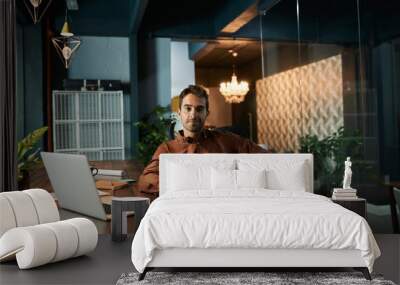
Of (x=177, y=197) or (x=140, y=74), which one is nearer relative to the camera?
(x=177, y=197)

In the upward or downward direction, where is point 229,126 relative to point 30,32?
downward

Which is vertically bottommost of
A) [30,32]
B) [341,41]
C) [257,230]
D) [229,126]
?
[257,230]

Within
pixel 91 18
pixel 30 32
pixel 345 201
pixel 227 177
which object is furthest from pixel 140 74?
pixel 345 201

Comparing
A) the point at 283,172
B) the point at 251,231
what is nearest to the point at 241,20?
the point at 283,172

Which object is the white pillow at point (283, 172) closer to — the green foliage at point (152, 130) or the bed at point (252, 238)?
the bed at point (252, 238)

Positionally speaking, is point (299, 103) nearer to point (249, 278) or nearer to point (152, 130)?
point (152, 130)

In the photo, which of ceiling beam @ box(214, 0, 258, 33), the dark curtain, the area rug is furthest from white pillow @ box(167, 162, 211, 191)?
ceiling beam @ box(214, 0, 258, 33)

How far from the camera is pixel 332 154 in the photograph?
630 cm

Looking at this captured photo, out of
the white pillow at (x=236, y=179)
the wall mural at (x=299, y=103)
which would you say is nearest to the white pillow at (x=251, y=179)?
the white pillow at (x=236, y=179)

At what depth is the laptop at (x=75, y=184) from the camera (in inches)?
173

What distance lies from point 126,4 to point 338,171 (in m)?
4.17

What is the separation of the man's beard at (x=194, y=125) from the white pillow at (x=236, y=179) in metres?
0.54

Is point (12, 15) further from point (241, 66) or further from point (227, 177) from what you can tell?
point (241, 66)

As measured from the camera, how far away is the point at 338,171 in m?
6.26
